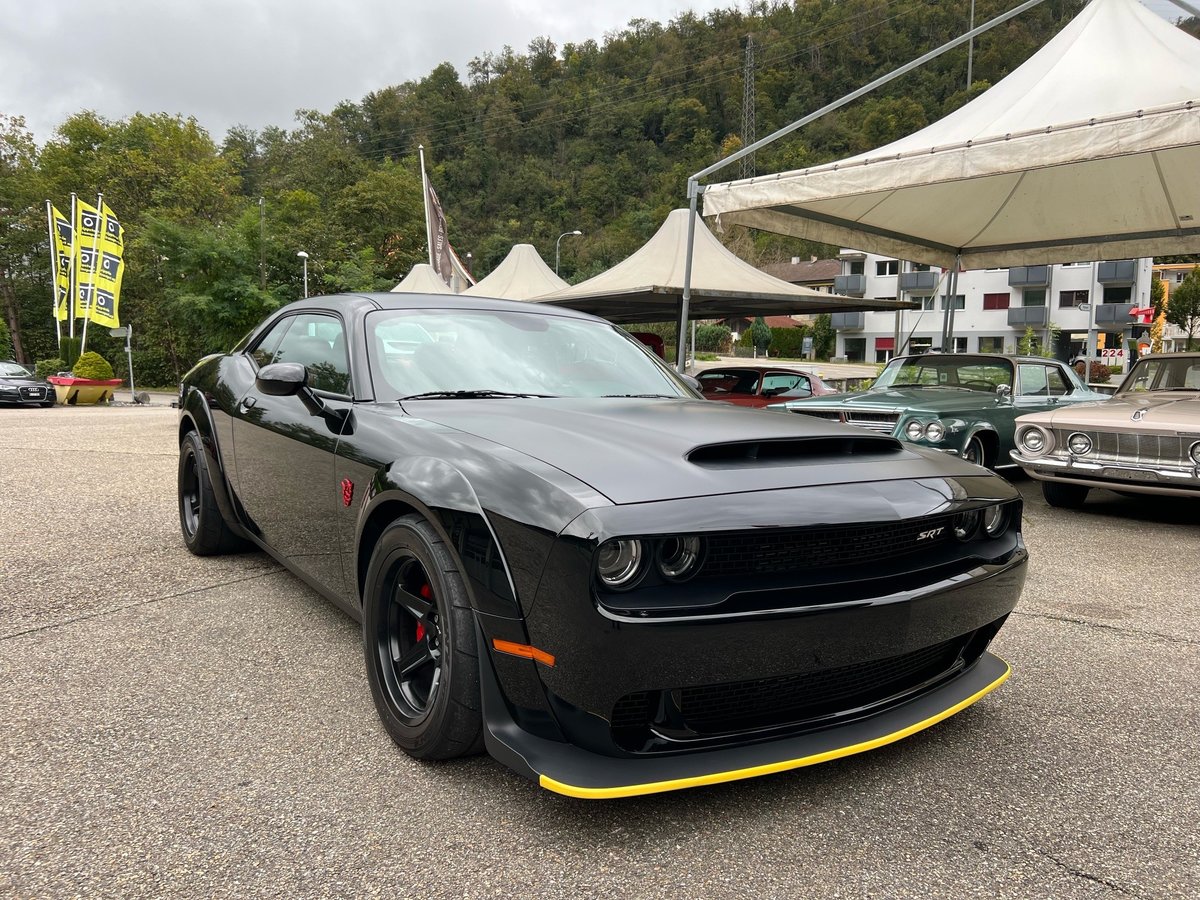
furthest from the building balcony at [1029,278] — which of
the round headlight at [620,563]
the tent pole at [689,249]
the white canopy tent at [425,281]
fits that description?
the round headlight at [620,563]

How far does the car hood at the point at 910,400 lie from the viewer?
6730mm

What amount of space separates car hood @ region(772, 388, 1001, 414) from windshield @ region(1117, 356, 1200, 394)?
1234 millimetres

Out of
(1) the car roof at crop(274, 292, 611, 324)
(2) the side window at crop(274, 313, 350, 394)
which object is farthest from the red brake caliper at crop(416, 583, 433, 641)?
(1) the car roof at crop(274, 292, 611, 324)

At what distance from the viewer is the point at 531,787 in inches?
85.2

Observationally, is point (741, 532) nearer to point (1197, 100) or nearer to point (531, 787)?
point (531, 787)

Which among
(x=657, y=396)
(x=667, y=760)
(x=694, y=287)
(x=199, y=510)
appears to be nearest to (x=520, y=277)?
(x=694, y=287)

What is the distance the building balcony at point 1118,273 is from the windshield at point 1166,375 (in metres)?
52.6

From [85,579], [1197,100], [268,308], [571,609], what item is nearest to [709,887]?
[571,609]

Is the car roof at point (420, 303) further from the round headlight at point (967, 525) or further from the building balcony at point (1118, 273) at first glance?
the building balcony at point (1118, 273)

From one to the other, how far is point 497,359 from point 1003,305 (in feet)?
199

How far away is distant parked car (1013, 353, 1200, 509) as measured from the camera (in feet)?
18.4

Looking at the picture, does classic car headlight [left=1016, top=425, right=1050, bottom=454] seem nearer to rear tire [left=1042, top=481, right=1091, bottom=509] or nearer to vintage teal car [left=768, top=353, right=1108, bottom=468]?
vintage teal car [left=768, top=353, right=1108, bottom=468]

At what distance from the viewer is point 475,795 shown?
212 cm

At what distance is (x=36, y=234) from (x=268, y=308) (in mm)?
25670
